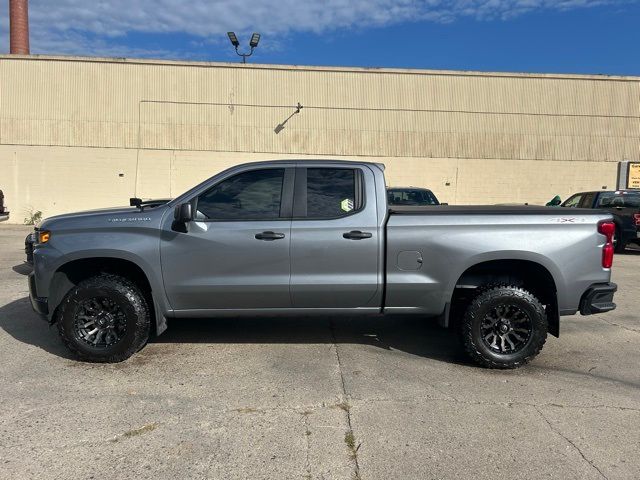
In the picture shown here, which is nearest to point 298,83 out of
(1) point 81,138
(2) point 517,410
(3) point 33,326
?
(1) point 81,138

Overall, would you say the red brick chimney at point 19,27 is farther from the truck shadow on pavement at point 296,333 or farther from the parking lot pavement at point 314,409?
the parking lot pavement at point 314,409

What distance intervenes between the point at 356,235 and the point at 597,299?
2332mm

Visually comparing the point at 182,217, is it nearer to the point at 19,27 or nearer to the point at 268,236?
the point at 268,236

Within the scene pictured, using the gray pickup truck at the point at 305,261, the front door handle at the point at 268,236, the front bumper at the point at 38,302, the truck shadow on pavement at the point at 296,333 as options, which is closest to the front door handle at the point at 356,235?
the gray pickup truck at the point at 305,261

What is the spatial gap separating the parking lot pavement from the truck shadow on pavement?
35mm

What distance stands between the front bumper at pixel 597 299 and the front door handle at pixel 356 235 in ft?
6.94

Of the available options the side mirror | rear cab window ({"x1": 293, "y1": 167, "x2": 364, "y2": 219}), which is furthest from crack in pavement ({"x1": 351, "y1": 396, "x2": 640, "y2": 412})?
the side mirror

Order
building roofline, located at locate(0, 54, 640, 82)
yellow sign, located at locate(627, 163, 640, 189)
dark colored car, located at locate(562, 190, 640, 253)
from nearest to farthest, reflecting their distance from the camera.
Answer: dark colored car, located at locate(562, 190, 640, 253)
building roofline, located at locate(0, 54, 640, 82)
yellow sign, located at locate(627, 163, 640, 189)

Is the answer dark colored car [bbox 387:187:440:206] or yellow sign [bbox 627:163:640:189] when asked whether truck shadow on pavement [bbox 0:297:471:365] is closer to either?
dark colored car [bbox 387:187:440:206]

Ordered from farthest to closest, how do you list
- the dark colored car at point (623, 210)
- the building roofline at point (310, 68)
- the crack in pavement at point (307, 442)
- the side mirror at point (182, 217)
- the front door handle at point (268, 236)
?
the building roofline at point (310, 68) < the dark colored car at point (623, 210) < the front door handle at point (268, 236) < the side mirror at point (182, 217) < the crack in pavement at point (307, 442)

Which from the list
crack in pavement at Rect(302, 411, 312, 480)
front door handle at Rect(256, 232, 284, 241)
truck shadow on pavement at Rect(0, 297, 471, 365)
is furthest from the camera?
truck shadow on pavement at Rect(0, 297, 471, 365)

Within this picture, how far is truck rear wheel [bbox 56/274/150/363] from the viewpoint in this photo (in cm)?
460

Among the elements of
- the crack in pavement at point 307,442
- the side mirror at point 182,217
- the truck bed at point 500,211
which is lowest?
the crack in pavement at point 307,442

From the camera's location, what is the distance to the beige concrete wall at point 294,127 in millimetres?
21203
